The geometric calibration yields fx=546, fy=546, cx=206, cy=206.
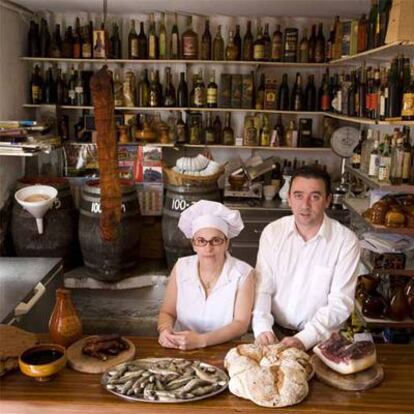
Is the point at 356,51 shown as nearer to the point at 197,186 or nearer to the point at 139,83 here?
the point at 197,186

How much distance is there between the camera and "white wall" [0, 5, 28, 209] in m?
4.89

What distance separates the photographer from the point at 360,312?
12.1 ft

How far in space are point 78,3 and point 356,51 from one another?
245 cm

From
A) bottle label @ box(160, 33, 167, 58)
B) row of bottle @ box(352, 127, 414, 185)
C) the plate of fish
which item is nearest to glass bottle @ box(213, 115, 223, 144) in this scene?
bottle label @ box(160, 33, 167, 58)

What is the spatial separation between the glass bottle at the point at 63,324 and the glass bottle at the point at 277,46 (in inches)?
153

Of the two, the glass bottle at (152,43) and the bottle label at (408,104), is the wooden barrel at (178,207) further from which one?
the bottle label at (408,104)

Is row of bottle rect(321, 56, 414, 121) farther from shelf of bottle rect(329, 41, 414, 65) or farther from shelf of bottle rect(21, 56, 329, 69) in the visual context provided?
shelf of bottle rect(21, 56, 329, 69)

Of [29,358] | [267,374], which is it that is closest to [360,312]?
[267,374]

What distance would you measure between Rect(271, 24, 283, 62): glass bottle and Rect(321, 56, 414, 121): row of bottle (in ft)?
1.87

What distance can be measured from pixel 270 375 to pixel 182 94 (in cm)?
409

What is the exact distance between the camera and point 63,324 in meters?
1.87

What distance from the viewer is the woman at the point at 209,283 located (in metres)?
2.19

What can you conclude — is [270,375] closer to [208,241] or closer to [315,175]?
[208,241]

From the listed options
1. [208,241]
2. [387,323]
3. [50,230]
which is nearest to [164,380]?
[208,241]
